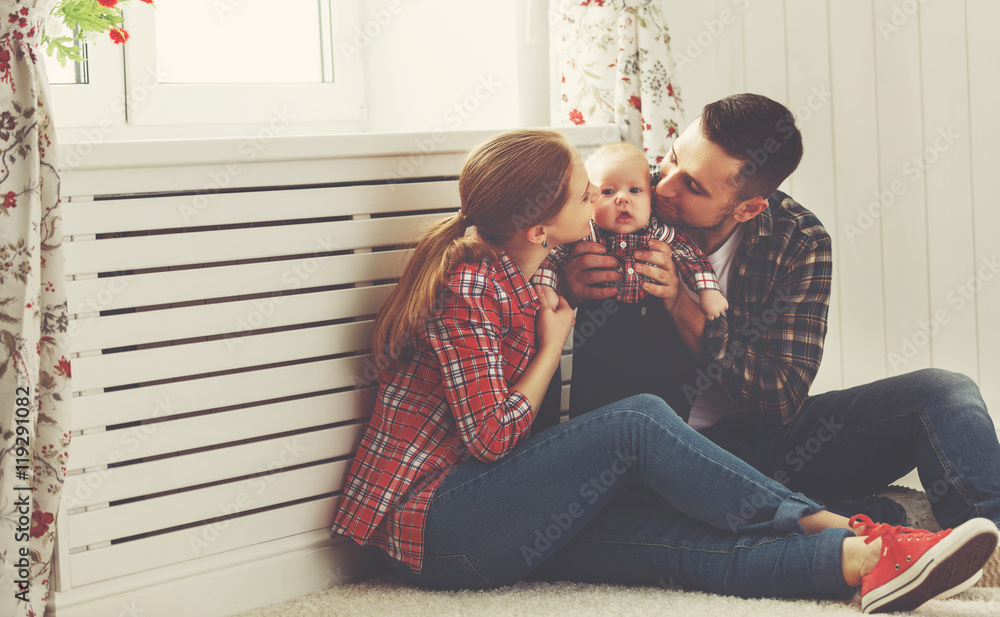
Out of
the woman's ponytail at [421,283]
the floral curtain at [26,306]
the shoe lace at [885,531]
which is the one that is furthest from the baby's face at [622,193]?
the floral curtain at [26,306]

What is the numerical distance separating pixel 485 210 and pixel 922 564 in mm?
744

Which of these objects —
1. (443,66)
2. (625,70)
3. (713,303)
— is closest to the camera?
(713,303)

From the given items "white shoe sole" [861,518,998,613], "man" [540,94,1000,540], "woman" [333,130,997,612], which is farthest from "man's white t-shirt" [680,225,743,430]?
"white shoe sole" [861,518,998,613]

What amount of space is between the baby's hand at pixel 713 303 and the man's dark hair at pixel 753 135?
17cm

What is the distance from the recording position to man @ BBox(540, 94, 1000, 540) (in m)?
1.42

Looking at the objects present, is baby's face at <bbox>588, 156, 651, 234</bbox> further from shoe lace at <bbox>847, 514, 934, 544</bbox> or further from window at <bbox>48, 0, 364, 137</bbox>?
window at <bbox>48, 0, 364, 137</bbox>

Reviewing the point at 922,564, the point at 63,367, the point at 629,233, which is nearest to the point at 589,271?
the point at 629,233

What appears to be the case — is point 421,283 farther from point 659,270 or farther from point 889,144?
point 889,144

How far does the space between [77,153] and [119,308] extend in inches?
8.3

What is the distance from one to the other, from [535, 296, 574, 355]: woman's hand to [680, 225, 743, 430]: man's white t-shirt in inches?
12.5

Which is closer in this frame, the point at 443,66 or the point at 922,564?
the point at 922,564

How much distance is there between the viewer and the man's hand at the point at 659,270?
144 centimetres

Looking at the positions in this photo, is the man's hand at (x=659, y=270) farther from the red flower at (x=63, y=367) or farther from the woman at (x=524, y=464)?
the red flower at (x=63, y=367)

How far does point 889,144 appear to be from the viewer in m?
1.91
